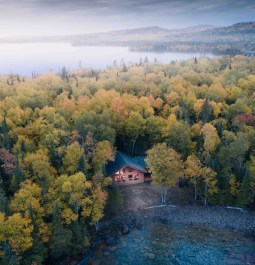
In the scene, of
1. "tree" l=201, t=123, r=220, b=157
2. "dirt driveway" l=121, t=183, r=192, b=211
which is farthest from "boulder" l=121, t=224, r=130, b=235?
"tree" l=201, t=123, r=220, b=157

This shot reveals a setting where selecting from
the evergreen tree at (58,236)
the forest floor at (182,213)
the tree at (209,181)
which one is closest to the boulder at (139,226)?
the forest floor at (182,213)

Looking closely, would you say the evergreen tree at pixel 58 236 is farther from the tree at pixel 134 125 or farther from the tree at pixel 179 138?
the tree at pixel 134 125

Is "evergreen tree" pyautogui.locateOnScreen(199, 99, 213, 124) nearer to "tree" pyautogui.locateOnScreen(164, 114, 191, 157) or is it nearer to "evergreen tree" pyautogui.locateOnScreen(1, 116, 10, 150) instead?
"tree" pyautogui.locateOnScreen(164, 114, 191, 157)

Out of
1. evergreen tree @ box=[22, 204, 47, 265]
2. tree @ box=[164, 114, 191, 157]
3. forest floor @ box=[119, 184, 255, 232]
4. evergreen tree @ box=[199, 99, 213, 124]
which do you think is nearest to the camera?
evergreen tree @ box=[22, 204, 47, 265]

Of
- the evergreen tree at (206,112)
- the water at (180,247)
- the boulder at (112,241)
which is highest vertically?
the evergreen tree at (206,112)

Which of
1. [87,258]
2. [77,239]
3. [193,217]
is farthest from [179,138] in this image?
[87,258]

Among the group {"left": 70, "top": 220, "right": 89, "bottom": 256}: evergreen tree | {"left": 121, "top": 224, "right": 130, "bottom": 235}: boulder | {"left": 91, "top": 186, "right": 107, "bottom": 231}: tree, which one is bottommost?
{"left": 121, "top": 224, "right": 130, "bottom": 235}: boulder

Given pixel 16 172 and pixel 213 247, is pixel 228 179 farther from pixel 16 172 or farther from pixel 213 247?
pixel 16 172
